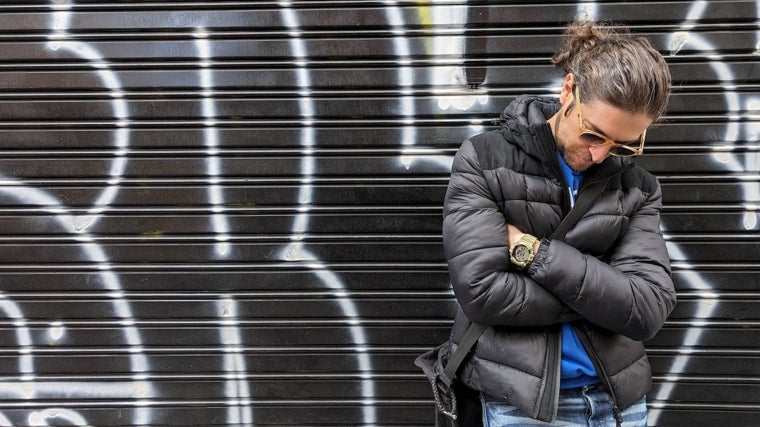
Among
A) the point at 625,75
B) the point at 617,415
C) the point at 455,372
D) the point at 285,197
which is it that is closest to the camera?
the point at 625,75

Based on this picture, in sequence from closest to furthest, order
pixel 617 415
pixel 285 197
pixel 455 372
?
pixel 617 415
pixel 455 372
pixel 285 197

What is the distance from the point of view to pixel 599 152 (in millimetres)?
1632

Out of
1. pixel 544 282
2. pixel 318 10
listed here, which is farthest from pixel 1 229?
pixel 544 282

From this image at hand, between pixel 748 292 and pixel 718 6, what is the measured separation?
1.48 metres

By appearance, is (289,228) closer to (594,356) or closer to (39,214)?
(39,214)

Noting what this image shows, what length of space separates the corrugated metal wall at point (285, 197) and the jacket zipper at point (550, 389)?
3.68 ft

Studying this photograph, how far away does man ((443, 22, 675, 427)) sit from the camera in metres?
1.59

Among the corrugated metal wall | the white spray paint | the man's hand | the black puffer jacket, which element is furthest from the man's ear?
the white spray paint

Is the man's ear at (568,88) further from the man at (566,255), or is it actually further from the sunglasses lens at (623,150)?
the sunglasses lens at (623,150)

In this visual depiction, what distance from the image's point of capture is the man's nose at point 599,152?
161 centimetres

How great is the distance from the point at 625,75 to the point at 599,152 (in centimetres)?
25

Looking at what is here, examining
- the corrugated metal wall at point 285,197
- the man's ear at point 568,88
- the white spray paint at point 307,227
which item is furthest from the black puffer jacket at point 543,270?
the white spray paint at point 307,227

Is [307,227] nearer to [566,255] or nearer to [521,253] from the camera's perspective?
[521,253]

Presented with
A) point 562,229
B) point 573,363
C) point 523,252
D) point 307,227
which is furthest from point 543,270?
point 307,227
